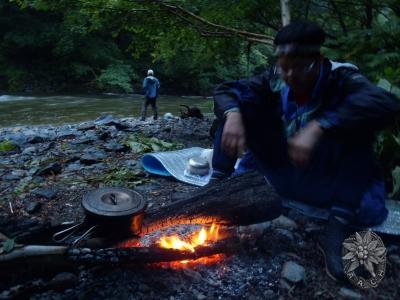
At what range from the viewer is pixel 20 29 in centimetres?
2569

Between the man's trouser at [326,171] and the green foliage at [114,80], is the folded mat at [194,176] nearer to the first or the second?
the man's trouser at [326,171]

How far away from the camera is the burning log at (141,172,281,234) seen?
2918mm

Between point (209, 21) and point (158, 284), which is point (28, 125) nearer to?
point (209, 21)

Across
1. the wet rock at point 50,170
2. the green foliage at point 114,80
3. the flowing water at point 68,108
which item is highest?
the wet rock at point 50,170

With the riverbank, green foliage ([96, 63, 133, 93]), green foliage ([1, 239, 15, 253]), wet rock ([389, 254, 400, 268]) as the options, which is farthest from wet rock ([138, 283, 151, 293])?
green foliage ([96, 63, 133, 93])

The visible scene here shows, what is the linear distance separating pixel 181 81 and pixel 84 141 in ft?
72.5

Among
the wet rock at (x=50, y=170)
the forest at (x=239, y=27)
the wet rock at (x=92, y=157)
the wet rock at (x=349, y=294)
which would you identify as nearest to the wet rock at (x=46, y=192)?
the wet rock at (x=50, y=170)

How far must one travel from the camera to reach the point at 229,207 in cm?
294

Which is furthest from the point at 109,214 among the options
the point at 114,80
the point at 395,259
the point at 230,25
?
the point at 114,80

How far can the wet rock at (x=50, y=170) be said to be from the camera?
4.88m

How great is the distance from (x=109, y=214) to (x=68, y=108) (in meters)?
17.2

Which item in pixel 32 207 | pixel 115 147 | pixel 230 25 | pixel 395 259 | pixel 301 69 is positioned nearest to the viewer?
pixel 301 69

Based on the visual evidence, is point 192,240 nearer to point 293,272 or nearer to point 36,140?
point 293,272

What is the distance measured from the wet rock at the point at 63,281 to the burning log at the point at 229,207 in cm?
71
